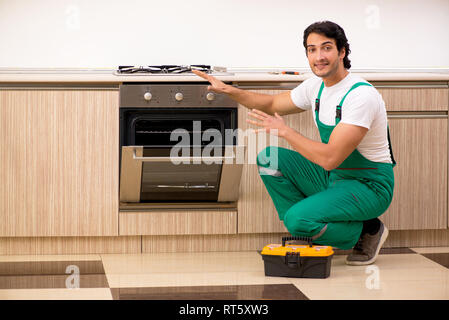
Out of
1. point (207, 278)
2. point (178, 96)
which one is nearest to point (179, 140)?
point (178, 96)

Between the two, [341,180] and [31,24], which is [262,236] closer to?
[341,180]

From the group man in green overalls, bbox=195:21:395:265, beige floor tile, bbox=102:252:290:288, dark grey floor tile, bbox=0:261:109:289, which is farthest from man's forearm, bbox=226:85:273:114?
dark grey floor tile, bbox=0:261:109:289

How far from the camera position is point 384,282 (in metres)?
2.68

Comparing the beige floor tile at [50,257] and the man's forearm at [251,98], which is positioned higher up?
the man's forearm at [251,98]

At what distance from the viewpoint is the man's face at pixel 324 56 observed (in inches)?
111

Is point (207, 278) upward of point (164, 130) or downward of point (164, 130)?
downward

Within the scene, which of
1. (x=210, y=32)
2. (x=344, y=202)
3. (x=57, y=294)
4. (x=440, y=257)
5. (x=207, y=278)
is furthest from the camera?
(x=210, y=32)

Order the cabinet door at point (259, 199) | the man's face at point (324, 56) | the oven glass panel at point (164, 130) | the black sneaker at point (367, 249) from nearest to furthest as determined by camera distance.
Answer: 1. the man's face at point (324, 56)
2. the black sneaker at point (367, 249)
3. the oven glass panel at point (164, 130)
4. the cabinet door at point (259, 199)

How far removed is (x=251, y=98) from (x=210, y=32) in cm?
88

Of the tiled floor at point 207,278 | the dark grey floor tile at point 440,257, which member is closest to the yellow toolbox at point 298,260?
the tiled floor at point 207,278

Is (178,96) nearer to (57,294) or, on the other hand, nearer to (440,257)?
(57,294)

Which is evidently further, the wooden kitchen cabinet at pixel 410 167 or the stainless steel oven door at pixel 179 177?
the wooden kitchen cabinet at pixel 410 167

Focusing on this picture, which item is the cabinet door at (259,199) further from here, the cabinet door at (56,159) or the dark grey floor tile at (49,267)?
the dark grey floor tile at (49,267)

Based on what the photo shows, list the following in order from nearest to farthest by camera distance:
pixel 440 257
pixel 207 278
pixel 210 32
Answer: pixel 207 278
pixel 440 257
pixel 210 32
